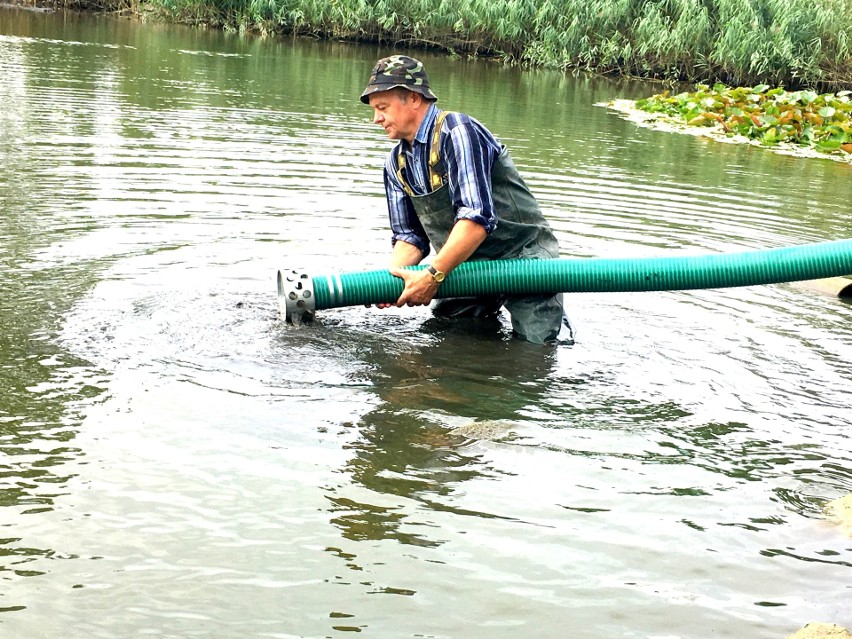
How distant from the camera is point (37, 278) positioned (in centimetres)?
572

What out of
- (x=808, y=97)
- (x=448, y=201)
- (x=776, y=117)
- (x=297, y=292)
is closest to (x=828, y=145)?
(x=776, y=117)

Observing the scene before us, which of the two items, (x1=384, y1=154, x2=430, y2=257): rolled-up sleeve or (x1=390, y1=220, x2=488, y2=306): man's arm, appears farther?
(x1=384, y1=154, x2=430, y2=257): rolled-up sleeve

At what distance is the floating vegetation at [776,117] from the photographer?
14469mm

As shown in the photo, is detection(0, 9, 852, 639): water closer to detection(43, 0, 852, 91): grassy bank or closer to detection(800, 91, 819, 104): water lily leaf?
detection(800, 91, 819, 104): water lily leaf

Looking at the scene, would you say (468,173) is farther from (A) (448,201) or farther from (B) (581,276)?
(B) (581,276)

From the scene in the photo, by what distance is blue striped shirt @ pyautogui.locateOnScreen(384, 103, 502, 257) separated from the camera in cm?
488

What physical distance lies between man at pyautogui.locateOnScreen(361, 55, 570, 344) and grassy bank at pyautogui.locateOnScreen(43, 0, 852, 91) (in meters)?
19.3

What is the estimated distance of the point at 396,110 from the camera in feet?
16.1

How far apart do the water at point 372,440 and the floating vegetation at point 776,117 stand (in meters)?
6.36

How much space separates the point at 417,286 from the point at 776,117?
1181 centimetres

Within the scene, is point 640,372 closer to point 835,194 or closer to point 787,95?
point 835,194

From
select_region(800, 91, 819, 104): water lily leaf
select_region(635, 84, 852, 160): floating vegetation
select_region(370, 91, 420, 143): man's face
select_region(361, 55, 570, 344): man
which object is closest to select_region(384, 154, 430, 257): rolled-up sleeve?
select_region(361, 55, 570, 344): man

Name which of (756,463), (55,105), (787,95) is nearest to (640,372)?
(756,463)

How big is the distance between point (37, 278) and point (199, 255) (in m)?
1.15
